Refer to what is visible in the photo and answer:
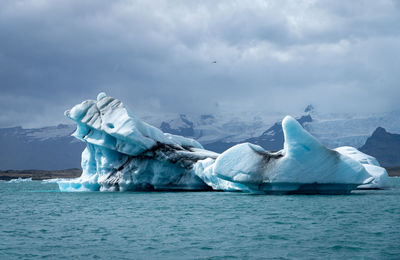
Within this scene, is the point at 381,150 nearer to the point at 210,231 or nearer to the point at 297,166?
the point at 297,166

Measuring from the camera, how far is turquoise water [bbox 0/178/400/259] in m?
9.82

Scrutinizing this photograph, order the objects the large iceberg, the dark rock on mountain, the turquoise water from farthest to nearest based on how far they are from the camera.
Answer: the dark rock on mountain
the large iceberg
the turquoise water

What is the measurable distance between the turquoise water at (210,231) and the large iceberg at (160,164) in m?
2.06

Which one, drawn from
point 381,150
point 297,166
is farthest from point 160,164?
point 381,150

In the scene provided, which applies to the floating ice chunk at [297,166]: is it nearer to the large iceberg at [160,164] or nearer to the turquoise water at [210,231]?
the large iceberg at [160,164]

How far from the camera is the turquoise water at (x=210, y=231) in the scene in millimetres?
9820

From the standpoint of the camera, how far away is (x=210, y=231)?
1259 cm

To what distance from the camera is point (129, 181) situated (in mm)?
29000

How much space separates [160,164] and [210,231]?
52.8 feet

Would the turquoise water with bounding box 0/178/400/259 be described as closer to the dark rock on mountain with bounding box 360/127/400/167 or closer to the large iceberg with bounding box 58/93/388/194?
the large iceberg with bounding box 58/93/388/194

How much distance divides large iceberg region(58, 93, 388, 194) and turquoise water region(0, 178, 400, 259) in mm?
2064

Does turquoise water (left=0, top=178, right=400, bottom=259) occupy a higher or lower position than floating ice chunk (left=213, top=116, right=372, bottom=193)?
lower

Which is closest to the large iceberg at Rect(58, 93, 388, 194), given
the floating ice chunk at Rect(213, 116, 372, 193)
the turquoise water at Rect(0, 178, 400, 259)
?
the floating ice chunk at Rect(213, 116, 372, 193)

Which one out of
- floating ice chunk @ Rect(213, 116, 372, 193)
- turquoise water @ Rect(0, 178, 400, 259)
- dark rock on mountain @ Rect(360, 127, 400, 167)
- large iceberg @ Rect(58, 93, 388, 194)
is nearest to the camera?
turquoise water @ Rect(0, 178, 400, 259)
